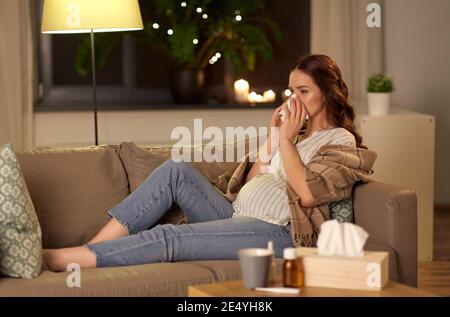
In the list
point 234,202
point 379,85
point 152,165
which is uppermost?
point 379,85

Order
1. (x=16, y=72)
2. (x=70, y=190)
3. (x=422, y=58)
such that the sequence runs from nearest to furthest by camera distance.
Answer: (x=70, y=190), (x=16, y=72), (x=422, y=58)

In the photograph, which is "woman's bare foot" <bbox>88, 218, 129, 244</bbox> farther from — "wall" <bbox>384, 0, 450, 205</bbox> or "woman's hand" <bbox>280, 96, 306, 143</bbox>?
"wall" <bbox>384, 0, 450, 205</bbox>

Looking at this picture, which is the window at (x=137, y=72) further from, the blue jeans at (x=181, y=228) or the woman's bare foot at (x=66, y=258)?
the woman's bare foot at (x=66, y=258)

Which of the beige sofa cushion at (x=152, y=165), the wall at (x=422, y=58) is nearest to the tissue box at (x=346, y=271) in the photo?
the beige sofa cushion at (x=152, y=165)

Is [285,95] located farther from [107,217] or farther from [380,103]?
[107,217]

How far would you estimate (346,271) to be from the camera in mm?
2455

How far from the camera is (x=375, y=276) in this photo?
2445 mm

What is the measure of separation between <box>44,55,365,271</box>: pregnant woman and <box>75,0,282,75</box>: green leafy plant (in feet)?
7.35

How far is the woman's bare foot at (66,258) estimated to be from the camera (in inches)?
119

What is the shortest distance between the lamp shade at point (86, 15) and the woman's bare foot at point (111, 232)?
1113 millimetres

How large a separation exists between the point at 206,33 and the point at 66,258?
292 cm

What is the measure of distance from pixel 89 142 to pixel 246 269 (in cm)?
323

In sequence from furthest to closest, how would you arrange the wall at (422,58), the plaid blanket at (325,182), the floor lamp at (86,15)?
the wall at (422,58), the floor lamp at (86,15), the plaid blanket at (325,182)

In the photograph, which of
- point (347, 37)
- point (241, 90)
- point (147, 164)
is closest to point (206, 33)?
point (241, 90)
